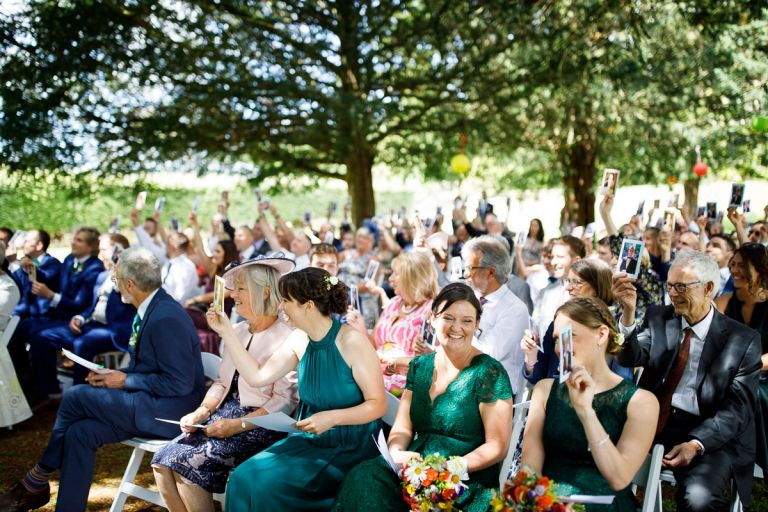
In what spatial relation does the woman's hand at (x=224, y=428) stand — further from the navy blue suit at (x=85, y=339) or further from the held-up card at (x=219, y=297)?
the navy blue suit at (x=85, y=339)

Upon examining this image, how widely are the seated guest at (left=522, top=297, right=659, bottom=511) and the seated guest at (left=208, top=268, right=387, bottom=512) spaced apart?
86cm

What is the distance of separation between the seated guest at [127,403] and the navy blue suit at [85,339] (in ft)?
6.44

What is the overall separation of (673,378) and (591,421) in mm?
1208

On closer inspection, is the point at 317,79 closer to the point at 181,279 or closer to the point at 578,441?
the point at 181,279

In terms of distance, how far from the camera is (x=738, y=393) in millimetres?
3689

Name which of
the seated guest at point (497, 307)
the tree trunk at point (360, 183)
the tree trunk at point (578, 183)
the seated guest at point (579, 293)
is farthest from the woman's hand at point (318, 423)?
the tree trunk at point (578, 183)

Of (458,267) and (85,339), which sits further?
(85,339)

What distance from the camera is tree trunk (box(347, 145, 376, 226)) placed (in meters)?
14.7

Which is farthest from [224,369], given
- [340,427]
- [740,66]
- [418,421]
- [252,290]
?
[740,66]

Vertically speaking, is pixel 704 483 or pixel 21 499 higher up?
pixel 704 483

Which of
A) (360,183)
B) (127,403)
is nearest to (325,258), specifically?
(127,403)

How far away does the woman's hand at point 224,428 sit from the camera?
12.9 feet

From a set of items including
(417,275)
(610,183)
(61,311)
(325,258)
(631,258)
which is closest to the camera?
(631,258)

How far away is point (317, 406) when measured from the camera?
375 centimetres
